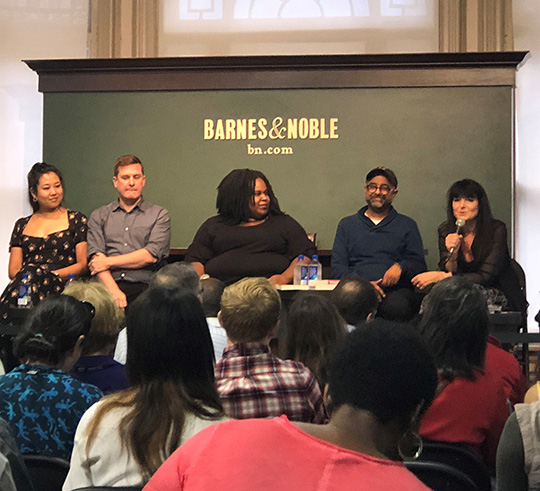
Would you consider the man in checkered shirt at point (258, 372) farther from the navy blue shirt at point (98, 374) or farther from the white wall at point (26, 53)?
the white wall at point (26, 53)

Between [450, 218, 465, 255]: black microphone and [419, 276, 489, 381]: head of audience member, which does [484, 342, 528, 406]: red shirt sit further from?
[450, 218, 465, 255]: black microphone

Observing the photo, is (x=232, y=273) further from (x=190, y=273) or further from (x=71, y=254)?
(x=190, y=273)

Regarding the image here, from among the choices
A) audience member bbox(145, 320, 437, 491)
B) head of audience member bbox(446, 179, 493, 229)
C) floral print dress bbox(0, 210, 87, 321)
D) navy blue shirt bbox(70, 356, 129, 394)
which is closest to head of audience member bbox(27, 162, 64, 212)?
floral print dress bbox(0, 210, 87, 321)

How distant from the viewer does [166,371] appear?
1.92 meters

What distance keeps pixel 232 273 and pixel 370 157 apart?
202cm

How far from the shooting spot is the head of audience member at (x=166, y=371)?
6.15 ft

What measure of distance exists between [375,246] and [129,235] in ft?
5.17

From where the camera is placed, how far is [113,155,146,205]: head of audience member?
5691mm

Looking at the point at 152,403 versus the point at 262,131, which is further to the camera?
the point at 262,131

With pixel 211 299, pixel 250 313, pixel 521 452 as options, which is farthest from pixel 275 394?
A: pixel 211 299

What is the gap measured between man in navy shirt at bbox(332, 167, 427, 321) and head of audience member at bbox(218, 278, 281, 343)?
2.58 meters

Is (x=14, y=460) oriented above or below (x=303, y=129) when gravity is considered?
below

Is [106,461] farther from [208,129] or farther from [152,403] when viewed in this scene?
[208,129]

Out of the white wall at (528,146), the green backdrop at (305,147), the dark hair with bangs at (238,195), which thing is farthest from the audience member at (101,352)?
the white wall at (528,146)
